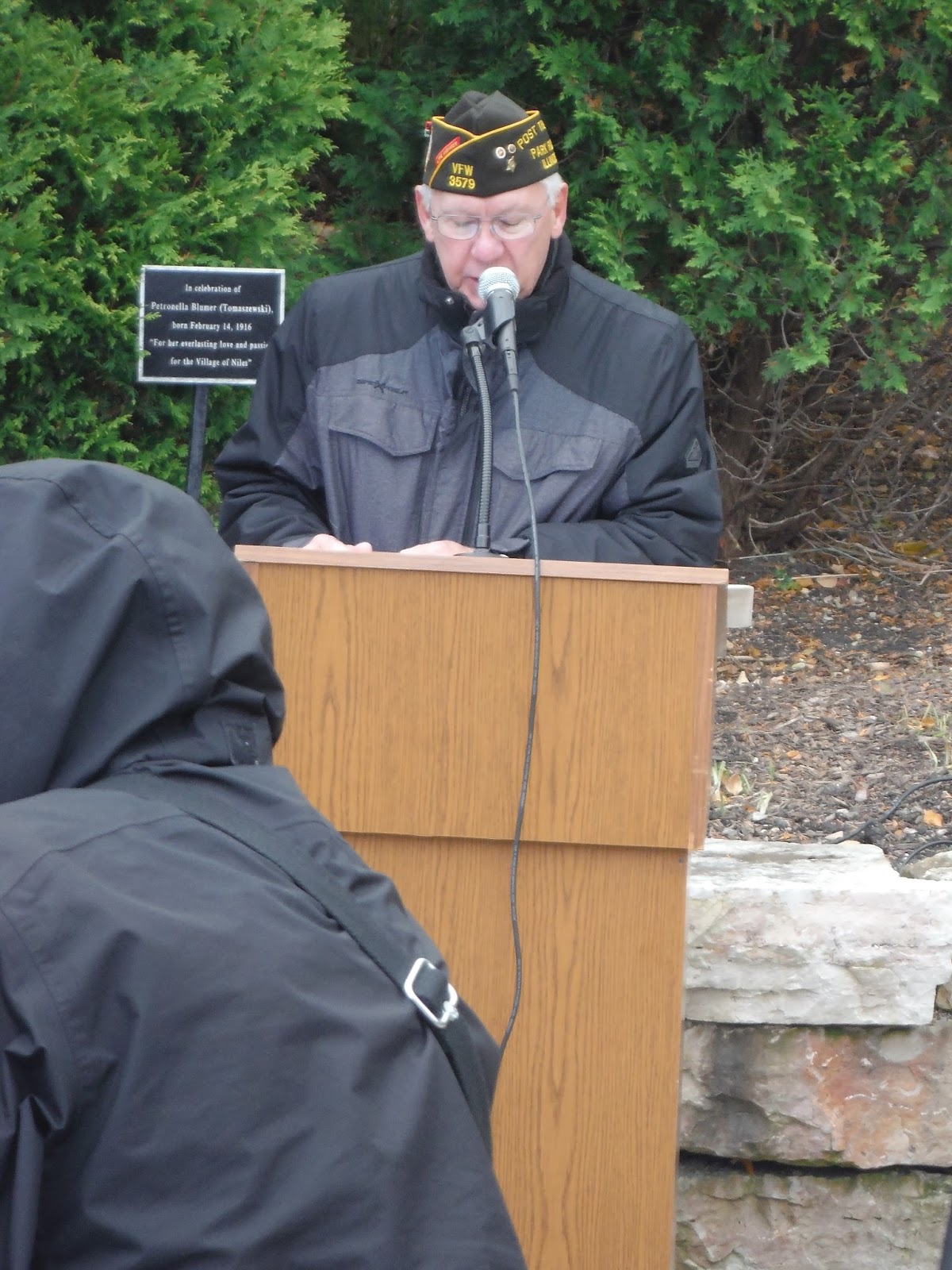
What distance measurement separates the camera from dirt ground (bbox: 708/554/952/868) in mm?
4188

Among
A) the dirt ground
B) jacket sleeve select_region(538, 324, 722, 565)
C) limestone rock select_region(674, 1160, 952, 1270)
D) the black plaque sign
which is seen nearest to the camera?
jacket sleeve select_region(538, 324, 722, 565)

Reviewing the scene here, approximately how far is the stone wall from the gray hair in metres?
1.44

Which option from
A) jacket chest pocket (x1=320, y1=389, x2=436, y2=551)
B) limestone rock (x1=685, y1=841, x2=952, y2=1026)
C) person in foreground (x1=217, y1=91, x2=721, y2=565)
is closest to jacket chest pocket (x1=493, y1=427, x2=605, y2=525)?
person in foreground (x1=217, y1=91, x2=721, y2=565)

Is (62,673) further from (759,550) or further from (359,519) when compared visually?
(759,550)

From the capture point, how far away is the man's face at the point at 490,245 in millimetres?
3012

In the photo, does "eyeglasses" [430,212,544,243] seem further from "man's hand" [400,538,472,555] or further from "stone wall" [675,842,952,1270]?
"stone wall" [675,842,952,1270]

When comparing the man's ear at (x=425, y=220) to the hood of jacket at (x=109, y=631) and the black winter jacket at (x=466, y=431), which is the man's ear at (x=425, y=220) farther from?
the hood of jacket at (x=109, y=631)

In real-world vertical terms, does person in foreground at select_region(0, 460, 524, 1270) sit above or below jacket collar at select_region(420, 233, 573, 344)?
below

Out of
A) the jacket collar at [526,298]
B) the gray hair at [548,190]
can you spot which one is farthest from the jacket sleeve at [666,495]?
the gray hair at [548,190]

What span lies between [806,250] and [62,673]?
14.6 ft

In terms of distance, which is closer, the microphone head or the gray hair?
the microphone head

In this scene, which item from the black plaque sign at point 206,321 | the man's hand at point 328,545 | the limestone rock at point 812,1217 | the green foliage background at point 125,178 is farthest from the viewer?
the green foliage background at point 125,178

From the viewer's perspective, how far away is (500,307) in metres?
2.54

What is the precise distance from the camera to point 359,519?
304 cm
